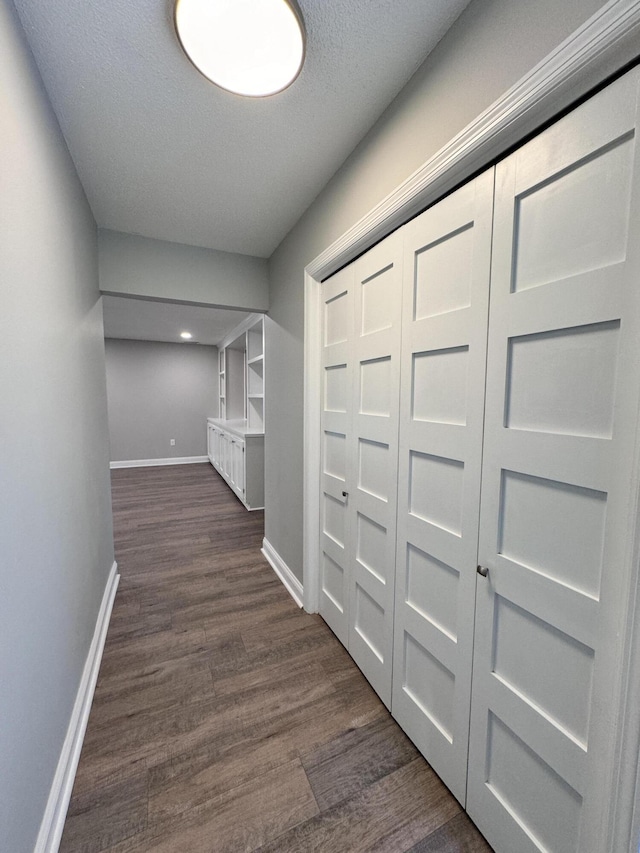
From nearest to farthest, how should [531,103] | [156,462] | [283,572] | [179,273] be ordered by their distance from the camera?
[531,103] < [179,273] < [283,572] < [156,462]

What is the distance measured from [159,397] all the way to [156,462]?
1.27 meters

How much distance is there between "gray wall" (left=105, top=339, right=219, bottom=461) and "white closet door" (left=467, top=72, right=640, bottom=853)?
653 centimetres

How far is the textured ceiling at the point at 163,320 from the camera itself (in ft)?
13.1

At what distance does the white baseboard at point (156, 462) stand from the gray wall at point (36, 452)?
5233 mm

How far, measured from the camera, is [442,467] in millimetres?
1159

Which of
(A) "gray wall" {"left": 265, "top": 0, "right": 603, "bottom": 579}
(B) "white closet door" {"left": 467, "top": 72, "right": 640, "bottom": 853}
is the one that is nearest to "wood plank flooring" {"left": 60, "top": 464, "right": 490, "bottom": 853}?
(B) "white closet door" {"left": 467, "top": 72, "right": 640, "bottom": 853}

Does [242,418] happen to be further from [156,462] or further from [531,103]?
[531,103]

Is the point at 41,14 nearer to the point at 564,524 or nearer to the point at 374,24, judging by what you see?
the point at 374,24

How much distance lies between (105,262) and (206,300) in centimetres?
66

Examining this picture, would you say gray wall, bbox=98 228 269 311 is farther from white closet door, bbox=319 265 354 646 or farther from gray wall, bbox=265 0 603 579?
white closet door, bbox=319 265 354 646

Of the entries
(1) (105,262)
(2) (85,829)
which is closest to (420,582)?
(2) (85,829)

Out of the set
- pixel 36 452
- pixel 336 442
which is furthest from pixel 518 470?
pixel 36 452

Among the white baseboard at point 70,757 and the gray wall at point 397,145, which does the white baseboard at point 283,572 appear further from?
the white baseboard at point 70,757

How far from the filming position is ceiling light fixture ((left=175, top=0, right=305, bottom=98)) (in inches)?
34.4
